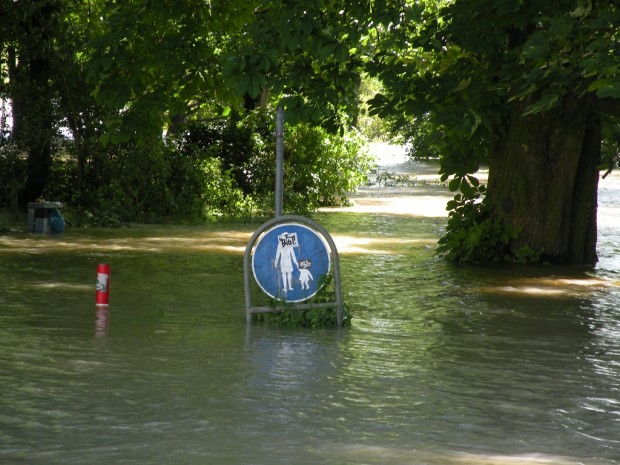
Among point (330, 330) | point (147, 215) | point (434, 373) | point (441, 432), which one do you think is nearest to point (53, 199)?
point (147, 215)

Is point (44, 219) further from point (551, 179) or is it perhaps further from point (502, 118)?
point (551, 179)

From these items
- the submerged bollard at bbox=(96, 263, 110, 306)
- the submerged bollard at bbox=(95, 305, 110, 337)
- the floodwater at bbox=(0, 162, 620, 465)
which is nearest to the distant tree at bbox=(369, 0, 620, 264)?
the floodwater at bbox=(0, 162, 620, 465)

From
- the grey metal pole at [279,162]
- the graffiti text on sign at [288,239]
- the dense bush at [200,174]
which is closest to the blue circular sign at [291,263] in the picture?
the graffiti text on sign at [288,239]

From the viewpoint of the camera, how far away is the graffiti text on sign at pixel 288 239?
1025 centimetres

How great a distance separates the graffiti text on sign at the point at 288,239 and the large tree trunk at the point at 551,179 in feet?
21.7

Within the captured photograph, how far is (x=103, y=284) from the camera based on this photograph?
11133mm

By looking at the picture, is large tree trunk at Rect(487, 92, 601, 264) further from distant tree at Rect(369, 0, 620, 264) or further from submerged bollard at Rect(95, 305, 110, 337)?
submerged bollard at Rect(95, 305, 110, 337)

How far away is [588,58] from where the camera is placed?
10.8 metres

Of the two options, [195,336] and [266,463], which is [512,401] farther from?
[195,336]

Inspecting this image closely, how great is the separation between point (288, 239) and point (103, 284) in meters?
2.11

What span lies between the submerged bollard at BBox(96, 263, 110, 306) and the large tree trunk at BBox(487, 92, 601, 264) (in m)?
7.23

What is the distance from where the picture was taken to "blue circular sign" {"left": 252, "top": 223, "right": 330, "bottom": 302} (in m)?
10.3

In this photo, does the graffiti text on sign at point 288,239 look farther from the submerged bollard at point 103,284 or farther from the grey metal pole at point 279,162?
the submerged bollard at point 103,284

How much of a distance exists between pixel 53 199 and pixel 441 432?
58.1 feet
